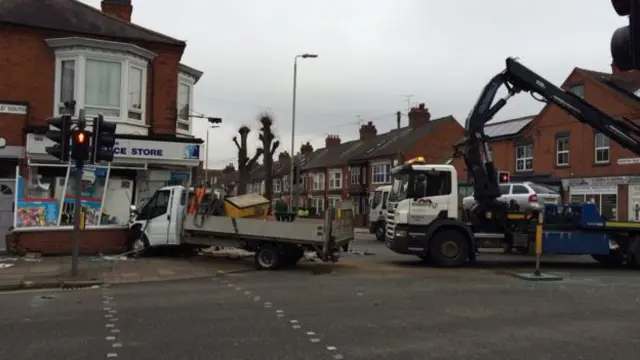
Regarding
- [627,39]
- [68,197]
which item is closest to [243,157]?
[68,197]

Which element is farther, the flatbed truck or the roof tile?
the roof tile

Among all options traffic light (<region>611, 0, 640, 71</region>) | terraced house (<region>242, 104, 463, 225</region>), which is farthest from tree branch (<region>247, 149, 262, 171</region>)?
traffic light (<region>611, 0, 640, 71</region>)

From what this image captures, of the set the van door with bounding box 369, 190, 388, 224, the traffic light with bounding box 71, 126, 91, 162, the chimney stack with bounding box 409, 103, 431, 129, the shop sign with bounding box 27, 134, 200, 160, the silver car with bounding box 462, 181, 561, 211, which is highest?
A: the chimney stack with bounding box 409, 103, 431, 129

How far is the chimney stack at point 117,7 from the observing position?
79.5 feet

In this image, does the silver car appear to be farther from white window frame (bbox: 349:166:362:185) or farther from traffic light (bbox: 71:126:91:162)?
white window frame (bbox: 349:166:362:185)

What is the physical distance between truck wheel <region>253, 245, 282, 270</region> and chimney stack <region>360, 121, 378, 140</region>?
51.8 metres

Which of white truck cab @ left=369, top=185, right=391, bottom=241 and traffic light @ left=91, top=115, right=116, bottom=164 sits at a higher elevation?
traffic light @ left=91, top=115, right=116, bottom=164

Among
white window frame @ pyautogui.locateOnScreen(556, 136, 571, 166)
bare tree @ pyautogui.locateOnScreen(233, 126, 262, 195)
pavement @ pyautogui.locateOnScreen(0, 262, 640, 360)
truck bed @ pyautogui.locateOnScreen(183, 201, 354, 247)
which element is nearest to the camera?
pavement @ pyautogui.locateOnScreen(0, 262, 640, 360)

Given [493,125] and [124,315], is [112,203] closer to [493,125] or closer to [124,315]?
[124,315]

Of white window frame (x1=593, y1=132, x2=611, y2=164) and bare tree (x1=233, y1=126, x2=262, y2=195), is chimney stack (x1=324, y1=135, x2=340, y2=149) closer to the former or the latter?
bare tree (x1=233, y1=126, x2=262, y2=195)

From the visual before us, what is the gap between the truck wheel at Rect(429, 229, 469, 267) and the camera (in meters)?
16.4

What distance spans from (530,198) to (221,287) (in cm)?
1505

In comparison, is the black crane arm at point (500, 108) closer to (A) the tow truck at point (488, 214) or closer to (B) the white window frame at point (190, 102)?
(A) the tow truck at point (488, 214)

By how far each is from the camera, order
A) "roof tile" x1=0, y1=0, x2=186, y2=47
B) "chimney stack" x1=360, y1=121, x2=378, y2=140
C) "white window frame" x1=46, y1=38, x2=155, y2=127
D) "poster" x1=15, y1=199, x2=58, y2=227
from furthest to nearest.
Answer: "chimney stack" x1=360, y1=121, x2=378, y2=140 < "roof tile" x1=0, y1=0, x2=186, y2=47 < "white window frame" x1=46, y1=38, x2=155, y2=127 < "poster" x1=15, y1=199, x2=58, y2=227
